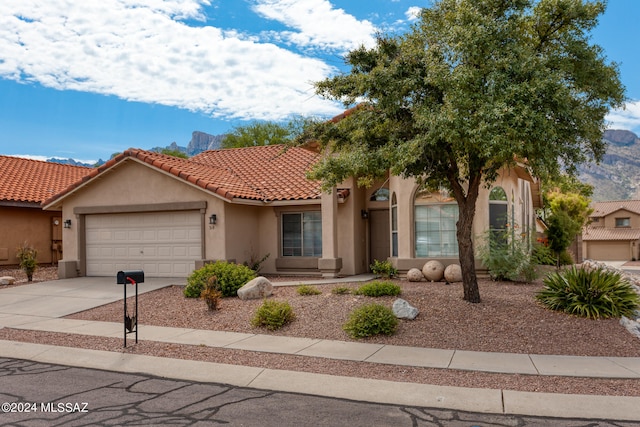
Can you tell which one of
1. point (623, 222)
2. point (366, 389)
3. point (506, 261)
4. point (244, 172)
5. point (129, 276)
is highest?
point (244, 172)

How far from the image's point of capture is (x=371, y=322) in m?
9.89

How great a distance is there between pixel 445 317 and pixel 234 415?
5763 millimetres

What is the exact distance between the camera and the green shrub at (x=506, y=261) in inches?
601

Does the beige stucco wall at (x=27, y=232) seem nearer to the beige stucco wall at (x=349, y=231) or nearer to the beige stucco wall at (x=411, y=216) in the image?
the beige stucco wall at (x=349, y=231)

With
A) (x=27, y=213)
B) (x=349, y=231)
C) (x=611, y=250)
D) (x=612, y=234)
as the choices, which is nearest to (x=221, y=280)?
(x=349, y=231)

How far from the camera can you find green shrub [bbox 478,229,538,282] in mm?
15273

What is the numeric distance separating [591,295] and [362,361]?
5.44 m

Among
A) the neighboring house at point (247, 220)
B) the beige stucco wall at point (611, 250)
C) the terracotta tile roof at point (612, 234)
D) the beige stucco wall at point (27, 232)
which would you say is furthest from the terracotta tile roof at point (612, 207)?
the beige stucco wall at point (27, 232)

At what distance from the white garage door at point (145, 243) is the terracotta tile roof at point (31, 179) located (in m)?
4.54

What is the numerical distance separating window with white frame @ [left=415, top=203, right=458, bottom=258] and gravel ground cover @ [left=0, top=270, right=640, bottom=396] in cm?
300

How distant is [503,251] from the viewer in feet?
50.8

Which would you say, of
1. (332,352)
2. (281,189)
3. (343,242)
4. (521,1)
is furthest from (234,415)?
(281,189)

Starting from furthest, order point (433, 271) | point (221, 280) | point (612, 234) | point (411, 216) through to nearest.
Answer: point (612, 234)
point (411, 216)
point (433, 271)
point (221, 280)

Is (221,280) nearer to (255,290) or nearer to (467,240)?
(255,290)
